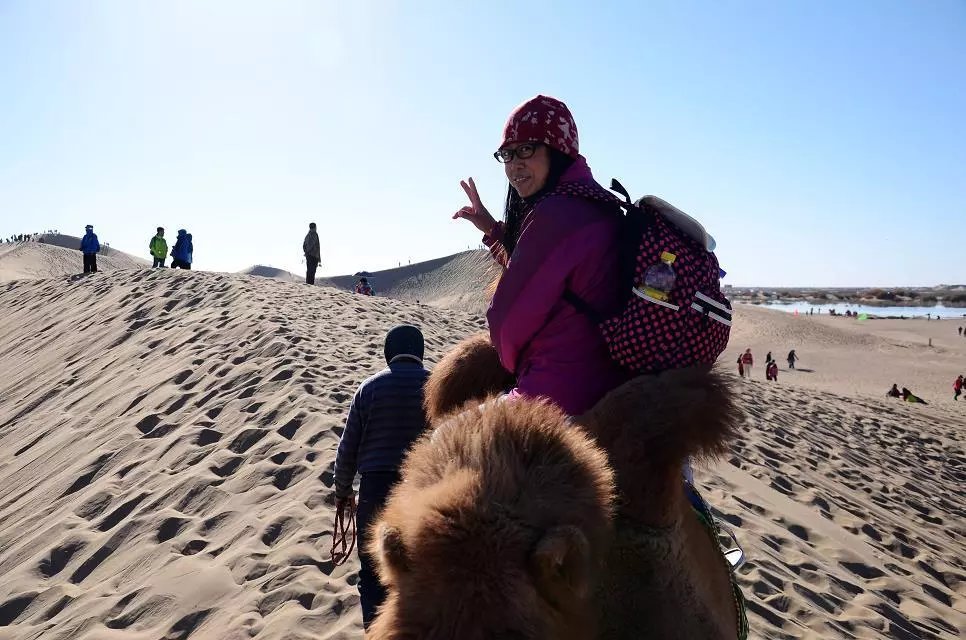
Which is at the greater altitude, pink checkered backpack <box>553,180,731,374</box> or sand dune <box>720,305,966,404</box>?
pink checkered backpack <box>553,180,731,374</box>

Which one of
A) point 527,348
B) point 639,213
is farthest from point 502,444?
point 639,213

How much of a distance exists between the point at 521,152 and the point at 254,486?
180 inches

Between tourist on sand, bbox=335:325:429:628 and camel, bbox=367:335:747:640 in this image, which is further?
tourist on sand, bbox=335:325:429:628

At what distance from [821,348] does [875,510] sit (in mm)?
36434

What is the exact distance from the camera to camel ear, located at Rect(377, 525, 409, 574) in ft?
3.18

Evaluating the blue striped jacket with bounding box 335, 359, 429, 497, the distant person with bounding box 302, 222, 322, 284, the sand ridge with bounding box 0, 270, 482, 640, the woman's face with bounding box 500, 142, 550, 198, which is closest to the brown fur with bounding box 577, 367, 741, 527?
the woman's face with bounding box 500, 142, 550, 198

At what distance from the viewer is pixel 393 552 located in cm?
97

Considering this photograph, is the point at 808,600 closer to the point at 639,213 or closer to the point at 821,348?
the point at 639,213

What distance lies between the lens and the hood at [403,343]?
151 inches

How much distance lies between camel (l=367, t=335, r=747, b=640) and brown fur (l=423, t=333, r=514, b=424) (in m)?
0.49

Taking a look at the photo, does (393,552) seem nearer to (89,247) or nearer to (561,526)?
(561,526)

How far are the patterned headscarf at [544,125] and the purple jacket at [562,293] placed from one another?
0.82 feet

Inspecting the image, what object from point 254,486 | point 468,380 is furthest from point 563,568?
point 254,486

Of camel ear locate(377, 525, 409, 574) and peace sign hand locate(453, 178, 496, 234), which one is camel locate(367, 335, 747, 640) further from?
peace sign hand locate(453, 178, 496, 234)
